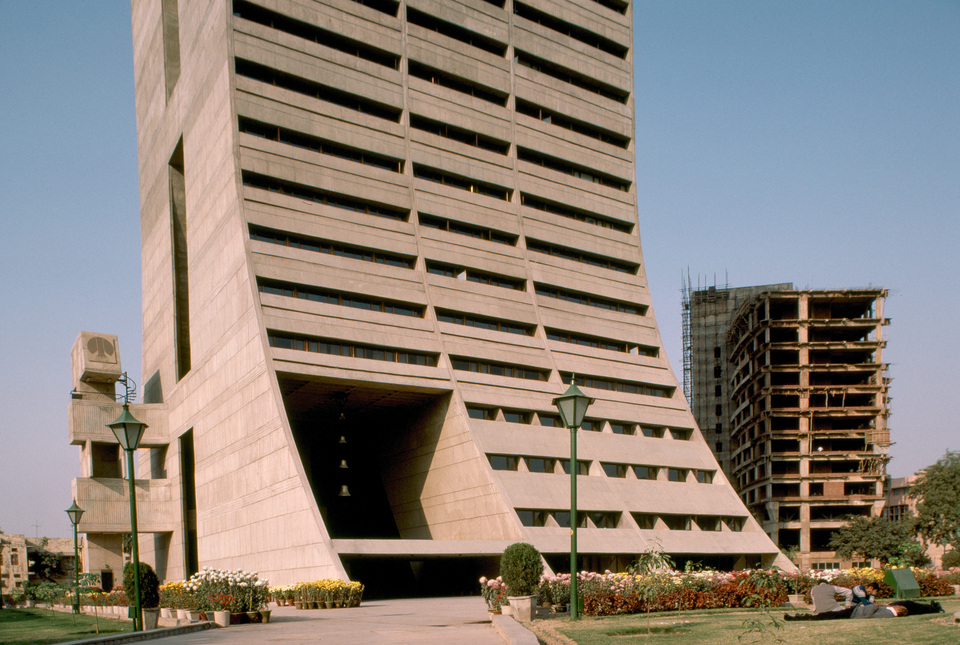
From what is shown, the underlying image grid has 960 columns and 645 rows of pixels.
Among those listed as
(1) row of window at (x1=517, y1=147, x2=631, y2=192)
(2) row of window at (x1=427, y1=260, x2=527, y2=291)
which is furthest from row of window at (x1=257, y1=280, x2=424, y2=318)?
(1) row of window at (x1=517, y1=147, x2=631, y2=192)

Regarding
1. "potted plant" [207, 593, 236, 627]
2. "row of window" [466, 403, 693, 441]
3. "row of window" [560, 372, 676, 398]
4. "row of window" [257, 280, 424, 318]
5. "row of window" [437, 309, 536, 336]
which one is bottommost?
"potted plant" [207, 593, 236, 627]

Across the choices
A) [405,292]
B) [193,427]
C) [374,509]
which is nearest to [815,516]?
[374,509]

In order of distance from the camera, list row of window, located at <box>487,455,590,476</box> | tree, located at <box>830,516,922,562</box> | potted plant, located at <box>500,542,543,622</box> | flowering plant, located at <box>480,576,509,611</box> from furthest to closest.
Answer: tree, located at <box>830,516,922,562</box> → row of window, located at <box>487,455,590,476</box> → flowering plant, located at <box>480,576,509,611</box> → potted plant, located at <box>500,542,543,622</box>

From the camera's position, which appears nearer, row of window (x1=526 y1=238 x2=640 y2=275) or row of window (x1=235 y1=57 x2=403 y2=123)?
row of window (x1=235 y1=57 x2=403 y2=123)

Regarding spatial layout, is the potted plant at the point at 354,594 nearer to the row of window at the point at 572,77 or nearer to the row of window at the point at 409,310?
the row of window at the point at 409,310

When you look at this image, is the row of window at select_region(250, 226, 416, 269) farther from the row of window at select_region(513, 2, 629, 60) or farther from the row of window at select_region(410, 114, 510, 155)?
the row of window at select_region(513, 2, 629, 60)

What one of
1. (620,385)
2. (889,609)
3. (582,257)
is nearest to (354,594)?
(889,609)

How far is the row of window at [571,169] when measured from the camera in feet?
207

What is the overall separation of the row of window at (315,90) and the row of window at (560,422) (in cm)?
1893

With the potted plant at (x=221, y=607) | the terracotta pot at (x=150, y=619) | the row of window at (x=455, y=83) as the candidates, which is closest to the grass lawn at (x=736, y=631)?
the potted plant at (x=221, y=607)

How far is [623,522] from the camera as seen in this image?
5247 cm

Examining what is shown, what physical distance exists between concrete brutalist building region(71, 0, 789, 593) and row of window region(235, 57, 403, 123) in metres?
0.18

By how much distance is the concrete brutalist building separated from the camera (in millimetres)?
48719

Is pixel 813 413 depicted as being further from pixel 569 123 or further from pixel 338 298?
pixel 338 298
